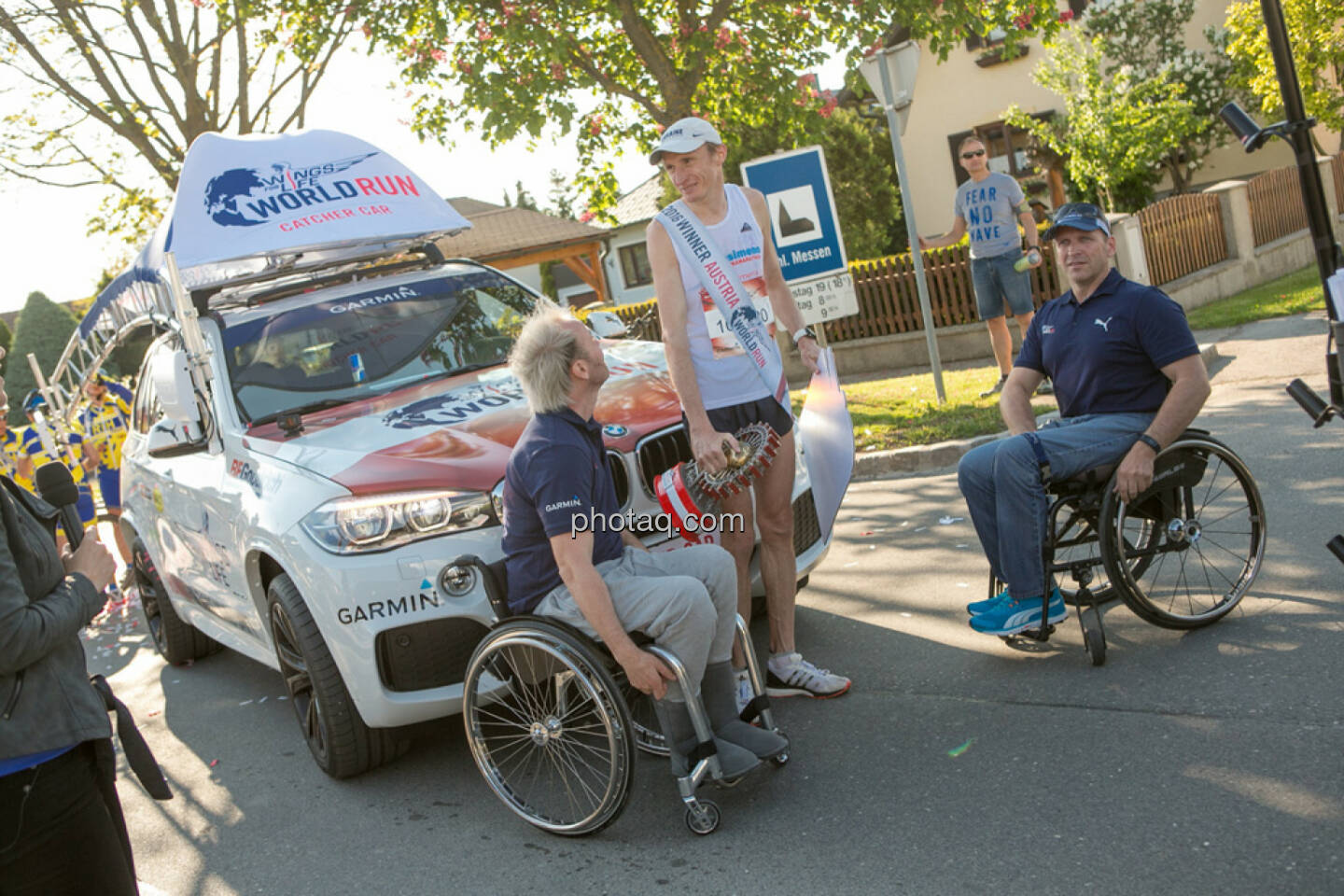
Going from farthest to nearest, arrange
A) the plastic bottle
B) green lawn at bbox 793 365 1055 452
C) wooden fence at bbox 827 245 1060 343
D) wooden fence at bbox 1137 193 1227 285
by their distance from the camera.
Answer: wooden fence at bbox 827 245 1060 343 → wooden fence at bbox 1137 193 1227 285 → the plastic bottle → green lawn at bbox 793 365 1055 452

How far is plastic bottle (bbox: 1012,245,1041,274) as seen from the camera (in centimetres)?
963

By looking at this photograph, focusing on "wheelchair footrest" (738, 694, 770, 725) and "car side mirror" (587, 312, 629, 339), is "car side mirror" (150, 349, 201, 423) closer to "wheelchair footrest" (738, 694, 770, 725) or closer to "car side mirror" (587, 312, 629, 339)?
"car side mirror" (587, 312, 629, 339)

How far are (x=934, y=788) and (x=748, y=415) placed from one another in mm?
1556

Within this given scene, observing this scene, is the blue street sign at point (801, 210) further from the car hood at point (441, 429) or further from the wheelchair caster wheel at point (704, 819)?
the wheelchair caster wheel at point (704, 819)

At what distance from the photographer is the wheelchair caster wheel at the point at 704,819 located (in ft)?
12.3

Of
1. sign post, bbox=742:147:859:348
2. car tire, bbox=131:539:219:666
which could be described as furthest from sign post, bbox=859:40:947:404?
→ car tire, bbox=131:539:219:666

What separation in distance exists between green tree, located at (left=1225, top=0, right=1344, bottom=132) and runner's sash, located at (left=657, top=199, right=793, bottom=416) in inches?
639

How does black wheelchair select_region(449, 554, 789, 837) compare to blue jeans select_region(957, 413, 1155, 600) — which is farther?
blue jeans select_region(957, 413, 1155, 600)

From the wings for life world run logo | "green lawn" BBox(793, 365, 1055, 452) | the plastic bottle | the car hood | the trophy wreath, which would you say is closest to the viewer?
the trophy wreath

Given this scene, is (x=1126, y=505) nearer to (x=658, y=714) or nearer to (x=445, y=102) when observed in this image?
(x=658, y=714)

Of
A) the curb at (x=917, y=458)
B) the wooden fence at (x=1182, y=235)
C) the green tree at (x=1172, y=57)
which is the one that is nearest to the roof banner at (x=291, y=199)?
the curb at (x=917, y=458)

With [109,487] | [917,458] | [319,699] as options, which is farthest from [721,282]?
[109,487]

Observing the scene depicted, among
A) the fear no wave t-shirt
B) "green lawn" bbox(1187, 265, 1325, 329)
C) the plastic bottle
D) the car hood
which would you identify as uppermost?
the fear no wave t-shirt

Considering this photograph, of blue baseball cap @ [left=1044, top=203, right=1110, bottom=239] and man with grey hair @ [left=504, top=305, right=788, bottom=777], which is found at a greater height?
blue baseball cap @ [left=1044, top=203, right=1110, bottom=239]
